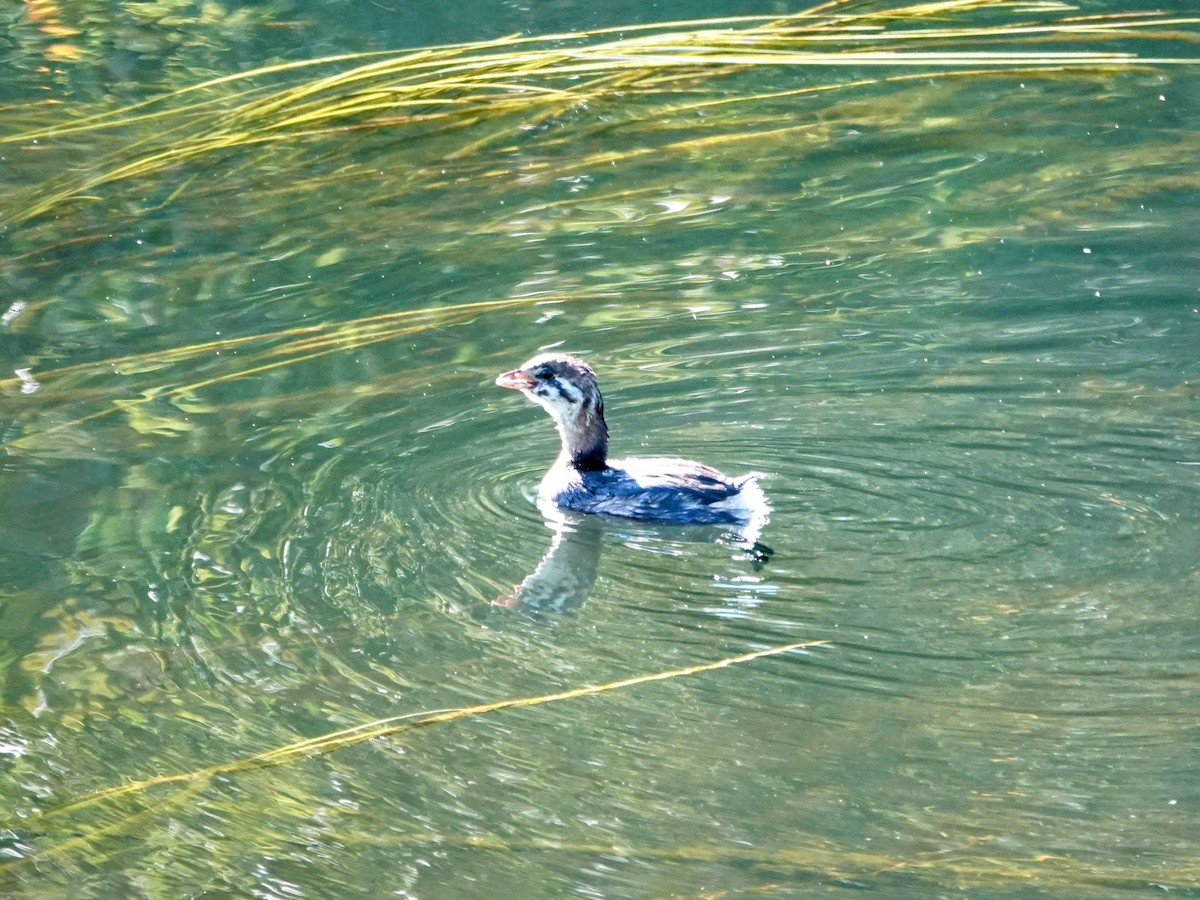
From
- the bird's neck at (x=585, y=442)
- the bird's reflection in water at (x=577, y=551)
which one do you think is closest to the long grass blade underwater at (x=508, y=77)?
the bird's neck at (x=585, y=442)

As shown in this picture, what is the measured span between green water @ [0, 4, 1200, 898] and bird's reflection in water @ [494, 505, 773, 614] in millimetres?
33

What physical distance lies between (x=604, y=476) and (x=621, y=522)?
0.23 metres

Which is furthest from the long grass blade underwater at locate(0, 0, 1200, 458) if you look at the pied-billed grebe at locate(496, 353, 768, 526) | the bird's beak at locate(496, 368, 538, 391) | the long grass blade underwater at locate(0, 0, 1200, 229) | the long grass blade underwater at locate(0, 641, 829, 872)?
the long grass blade underwater at locate(0, 641, 829, 872)

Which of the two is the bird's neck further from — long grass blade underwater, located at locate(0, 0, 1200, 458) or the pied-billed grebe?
long grass blade underwater, located at locate(0, 0, 1200, 458)

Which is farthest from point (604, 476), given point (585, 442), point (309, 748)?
point (309, 748)

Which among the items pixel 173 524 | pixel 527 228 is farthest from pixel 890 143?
pixel 173 524

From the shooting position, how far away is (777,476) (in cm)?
748

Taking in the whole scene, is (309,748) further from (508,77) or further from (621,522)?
(508,77)

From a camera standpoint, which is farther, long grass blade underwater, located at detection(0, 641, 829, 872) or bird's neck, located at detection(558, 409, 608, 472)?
Result: bird's neck, located at detection(558, 409, 608, 472)

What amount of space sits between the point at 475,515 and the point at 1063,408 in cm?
261

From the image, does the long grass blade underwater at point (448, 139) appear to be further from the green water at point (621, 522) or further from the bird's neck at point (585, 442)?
the bird's neck at point (585, 442)

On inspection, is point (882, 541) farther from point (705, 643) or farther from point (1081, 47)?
point (1081, 47)

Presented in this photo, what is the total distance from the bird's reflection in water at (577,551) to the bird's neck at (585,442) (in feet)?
0.99

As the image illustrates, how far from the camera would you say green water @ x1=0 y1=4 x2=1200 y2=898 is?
16.7ft
